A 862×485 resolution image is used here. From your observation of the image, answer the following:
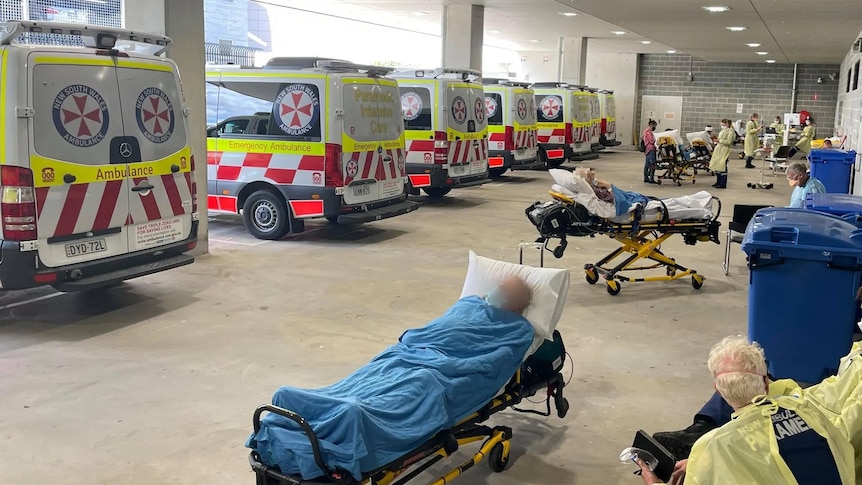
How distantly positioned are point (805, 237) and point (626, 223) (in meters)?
2.40

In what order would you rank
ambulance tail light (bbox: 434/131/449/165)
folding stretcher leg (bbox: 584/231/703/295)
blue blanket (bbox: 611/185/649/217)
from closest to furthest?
blue blanket (bbox: 611/185/649/217) → folding stretcher leg (bbox: 584/231/703/295) → ambulance tail light (bbox: 434/131/449/165)

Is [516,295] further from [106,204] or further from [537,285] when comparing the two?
[106,204]

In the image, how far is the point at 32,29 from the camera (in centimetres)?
575

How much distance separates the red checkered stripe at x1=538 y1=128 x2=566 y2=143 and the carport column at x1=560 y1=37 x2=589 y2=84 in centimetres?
551

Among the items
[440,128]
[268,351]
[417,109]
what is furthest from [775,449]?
[417,109]

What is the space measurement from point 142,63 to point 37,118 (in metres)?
1.09

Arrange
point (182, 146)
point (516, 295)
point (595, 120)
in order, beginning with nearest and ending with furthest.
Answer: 1. point (516, 295)
2. point (182, 146)
3. point (595, 120)

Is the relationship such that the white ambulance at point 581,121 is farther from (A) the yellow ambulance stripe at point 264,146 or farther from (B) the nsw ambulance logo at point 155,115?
(B) the nsw ambulance logo at point 155,115

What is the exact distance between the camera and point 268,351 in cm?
559

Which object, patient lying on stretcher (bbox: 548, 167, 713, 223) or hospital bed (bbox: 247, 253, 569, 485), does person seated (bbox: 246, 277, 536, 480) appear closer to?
hospital bed (bbox: 247, 253, 569, 485)

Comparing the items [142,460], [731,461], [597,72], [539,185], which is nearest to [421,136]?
[539,185]

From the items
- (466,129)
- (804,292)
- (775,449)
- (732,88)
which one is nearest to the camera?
(775,449)

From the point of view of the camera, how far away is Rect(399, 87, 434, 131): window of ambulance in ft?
39.9

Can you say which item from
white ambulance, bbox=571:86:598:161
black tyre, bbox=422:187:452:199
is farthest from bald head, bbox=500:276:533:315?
white ambulance, bbox=571:86:598:161
